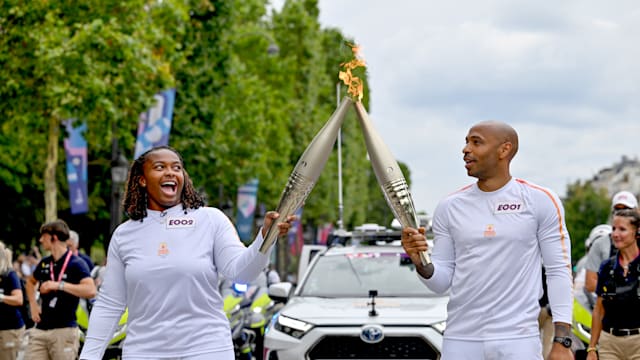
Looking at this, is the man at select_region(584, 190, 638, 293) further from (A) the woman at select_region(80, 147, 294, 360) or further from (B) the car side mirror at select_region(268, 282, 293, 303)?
(A) the woman at select_region(80, 147, 294, 360)

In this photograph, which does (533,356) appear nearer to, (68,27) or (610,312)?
(610,312)

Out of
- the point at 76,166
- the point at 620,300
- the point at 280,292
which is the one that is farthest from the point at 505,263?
the point at 76,166

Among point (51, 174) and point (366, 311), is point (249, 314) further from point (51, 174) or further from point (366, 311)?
point (51, 174)

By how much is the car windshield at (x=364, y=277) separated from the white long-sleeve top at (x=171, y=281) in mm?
5611

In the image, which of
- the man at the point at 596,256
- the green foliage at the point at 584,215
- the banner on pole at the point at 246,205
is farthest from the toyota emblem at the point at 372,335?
the green foliage at the point at 584,215

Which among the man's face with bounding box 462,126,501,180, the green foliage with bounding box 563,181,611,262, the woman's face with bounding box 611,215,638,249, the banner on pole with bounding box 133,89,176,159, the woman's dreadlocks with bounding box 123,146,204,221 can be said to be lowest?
the green foliage with bounding box 563,181,611,262

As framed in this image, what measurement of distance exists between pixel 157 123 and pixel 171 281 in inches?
738

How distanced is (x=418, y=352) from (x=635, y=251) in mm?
2387

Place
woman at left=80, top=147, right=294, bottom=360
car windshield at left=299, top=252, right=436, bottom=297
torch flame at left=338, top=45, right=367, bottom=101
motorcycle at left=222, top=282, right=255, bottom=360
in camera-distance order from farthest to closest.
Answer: motorcycle at left=222, top=282, right=255, bottom=360 → car windshield at left=299, top=252, right=436, bottom=297 → torch flame at left=338, top=45, right=367, bottom=101 → woman at left=80, top=147, right=294, bottom=360

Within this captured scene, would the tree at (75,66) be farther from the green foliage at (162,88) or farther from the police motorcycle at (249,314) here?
the police motorcycle at (249,314)

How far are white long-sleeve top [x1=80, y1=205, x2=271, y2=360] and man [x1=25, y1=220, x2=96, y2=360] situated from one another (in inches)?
156

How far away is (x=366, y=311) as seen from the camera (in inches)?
419

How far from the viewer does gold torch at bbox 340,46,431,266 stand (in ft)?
19.3

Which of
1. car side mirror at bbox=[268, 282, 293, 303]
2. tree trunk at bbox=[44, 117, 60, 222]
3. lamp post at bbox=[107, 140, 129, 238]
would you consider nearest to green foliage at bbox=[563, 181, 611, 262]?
lamp post at bbox=[107, 140, 129, 238]
